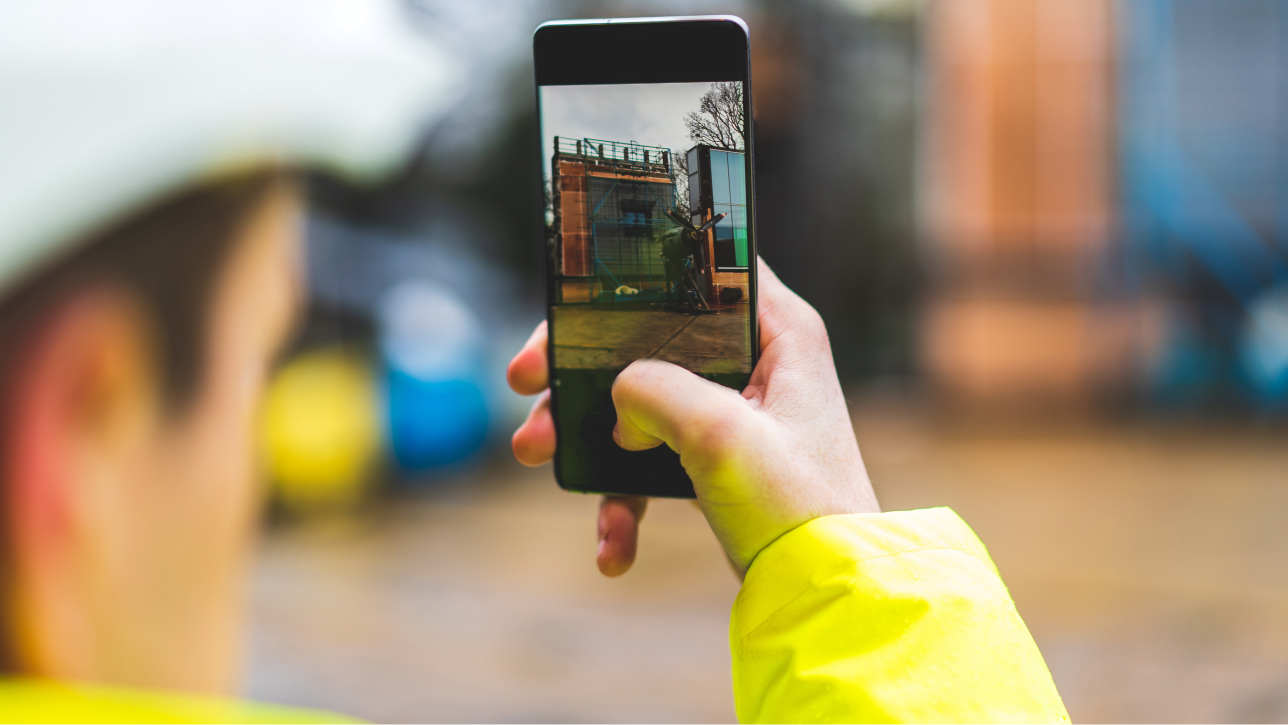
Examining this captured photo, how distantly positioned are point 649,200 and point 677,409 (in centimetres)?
24

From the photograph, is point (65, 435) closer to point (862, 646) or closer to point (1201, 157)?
point (862, 646)

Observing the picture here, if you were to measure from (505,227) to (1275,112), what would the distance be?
6136mm

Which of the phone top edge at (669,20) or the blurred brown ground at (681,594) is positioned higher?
the phone top edge at (669,20)

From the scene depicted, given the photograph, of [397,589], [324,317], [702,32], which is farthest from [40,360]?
[324,317]

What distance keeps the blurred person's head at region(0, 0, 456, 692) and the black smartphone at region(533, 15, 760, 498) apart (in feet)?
1.25

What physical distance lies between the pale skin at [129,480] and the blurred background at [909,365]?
7.14 feet

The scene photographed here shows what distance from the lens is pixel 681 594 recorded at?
4480 millimetres

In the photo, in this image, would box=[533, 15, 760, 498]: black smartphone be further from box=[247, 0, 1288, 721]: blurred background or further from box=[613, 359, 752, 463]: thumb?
box=[247, 0, 1288, 721]: blurred background

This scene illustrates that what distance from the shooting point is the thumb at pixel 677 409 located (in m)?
0.88

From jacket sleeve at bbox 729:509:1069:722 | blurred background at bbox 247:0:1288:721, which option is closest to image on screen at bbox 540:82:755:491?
jacket sleeve at bbox 729:509:1069:722

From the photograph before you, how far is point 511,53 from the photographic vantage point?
7641 millimetres

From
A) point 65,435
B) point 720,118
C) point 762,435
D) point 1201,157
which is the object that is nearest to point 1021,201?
point 1201,157

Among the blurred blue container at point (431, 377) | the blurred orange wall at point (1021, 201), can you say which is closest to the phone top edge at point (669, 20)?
the blurred blue container at point (431, 377)

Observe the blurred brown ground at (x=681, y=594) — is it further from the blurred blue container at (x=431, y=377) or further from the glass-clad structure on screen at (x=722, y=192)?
the glass-clad structure on screen at (x=722, y=192)
